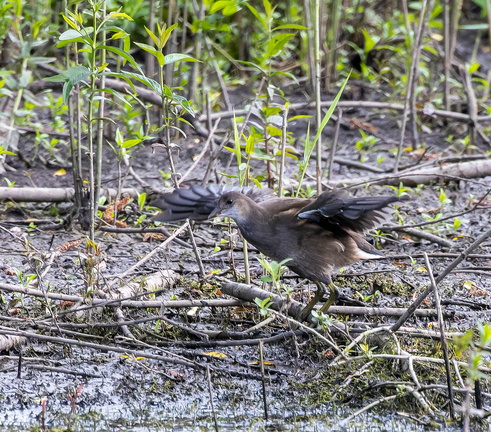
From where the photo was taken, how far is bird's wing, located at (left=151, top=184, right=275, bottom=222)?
173 inches

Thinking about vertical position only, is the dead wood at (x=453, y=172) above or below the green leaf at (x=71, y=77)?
below

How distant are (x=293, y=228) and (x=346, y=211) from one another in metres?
0.47

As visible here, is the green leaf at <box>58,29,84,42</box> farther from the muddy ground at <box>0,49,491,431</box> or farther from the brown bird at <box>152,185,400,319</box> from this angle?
the muddy ground at <box>0,49,491,431</box>

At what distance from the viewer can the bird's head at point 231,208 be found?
445 cm

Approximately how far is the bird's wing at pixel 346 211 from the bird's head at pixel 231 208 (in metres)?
0.36

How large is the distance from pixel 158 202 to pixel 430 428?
1.90m

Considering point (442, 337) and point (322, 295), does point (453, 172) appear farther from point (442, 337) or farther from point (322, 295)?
point (442, 337)

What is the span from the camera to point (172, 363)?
3.92 metres

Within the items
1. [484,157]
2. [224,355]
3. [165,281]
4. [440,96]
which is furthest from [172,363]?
[440,96]

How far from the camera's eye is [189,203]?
4.52 m

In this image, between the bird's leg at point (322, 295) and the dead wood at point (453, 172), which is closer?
the bird's leg at point (322, 295)

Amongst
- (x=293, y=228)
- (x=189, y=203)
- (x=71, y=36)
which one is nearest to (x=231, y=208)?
(x=189, y=203)

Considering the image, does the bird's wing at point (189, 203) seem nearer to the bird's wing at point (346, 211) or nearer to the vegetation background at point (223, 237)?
the vegetation background at point (223, 237)

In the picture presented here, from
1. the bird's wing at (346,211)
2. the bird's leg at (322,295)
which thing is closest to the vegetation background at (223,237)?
the bird's leg at (322,295)
